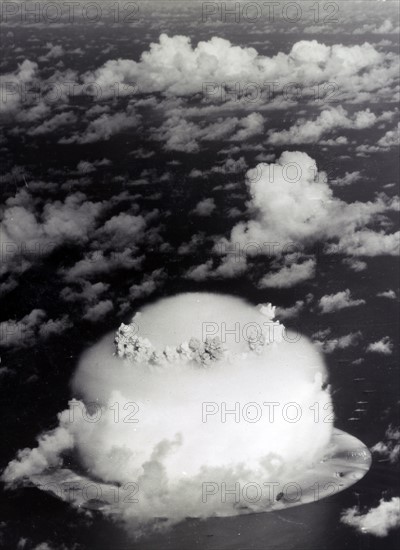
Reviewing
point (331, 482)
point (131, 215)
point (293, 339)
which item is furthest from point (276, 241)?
point (331, 482)

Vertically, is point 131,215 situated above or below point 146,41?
below

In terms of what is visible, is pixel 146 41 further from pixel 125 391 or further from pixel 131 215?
pixel 125 391

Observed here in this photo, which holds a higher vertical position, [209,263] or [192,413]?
[209,263]
